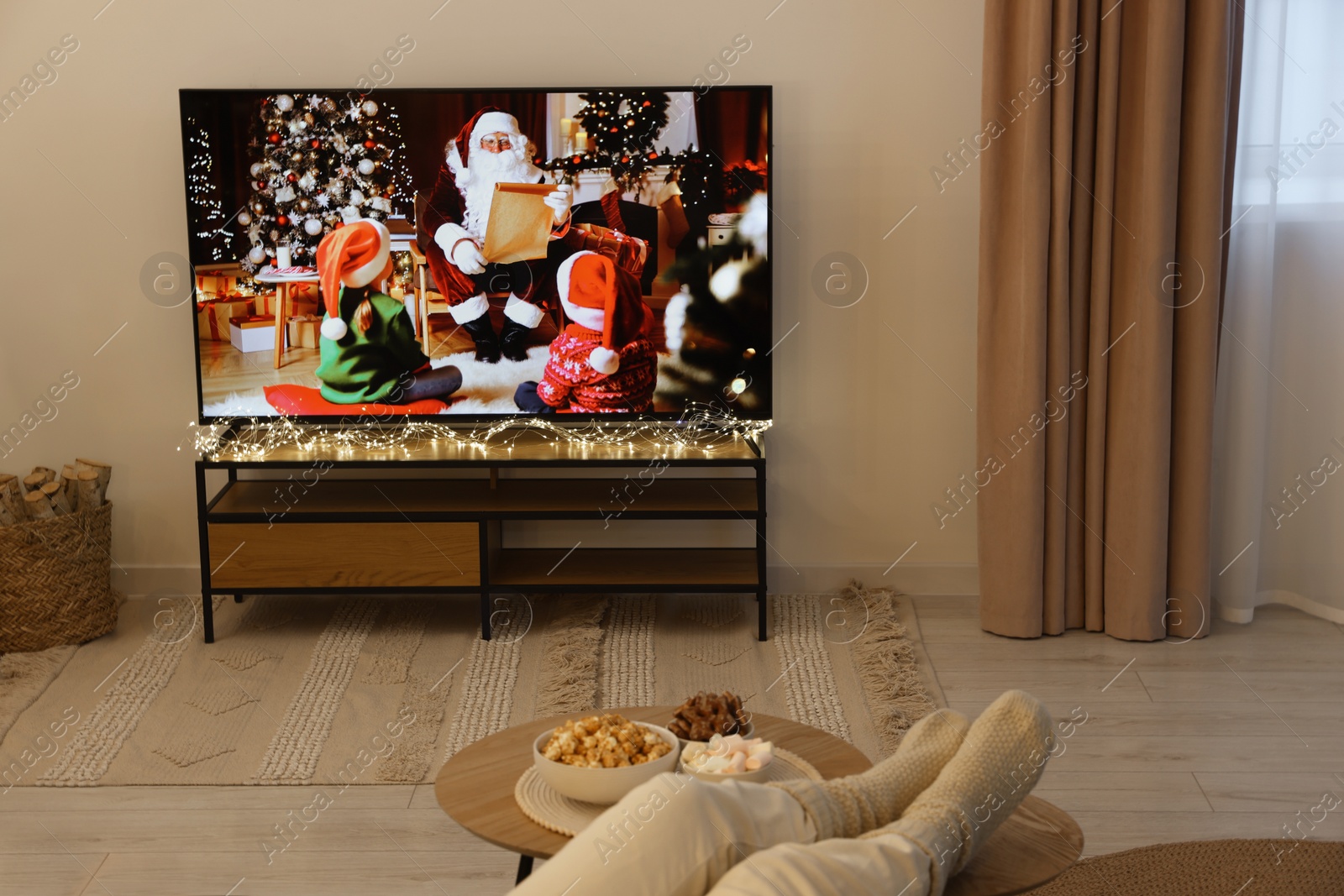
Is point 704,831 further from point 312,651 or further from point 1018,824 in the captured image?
point 312,651

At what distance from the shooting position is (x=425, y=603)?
10.8 ft

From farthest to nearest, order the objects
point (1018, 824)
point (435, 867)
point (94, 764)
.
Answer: point (94, 764) < point (435, 867) < point (1018, 824)

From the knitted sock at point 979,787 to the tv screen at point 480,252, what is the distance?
1.62 m

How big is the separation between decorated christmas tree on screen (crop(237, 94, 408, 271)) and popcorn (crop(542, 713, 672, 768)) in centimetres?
182

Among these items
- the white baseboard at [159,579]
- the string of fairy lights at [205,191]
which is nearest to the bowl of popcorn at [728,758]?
the string of fairy lights at [205,191]

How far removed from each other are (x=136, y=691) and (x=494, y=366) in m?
1.13

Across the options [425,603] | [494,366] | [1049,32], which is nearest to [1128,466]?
[1049,32]

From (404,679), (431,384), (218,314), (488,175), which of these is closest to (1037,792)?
(404,679)

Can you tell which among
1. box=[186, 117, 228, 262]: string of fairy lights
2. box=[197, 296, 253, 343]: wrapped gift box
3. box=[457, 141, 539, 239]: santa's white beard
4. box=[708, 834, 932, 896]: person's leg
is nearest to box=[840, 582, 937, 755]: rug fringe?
box=[708, 834, 932, 896]: person's leg

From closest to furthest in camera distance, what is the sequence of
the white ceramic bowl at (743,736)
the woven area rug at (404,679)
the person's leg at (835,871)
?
the person's leg at (835,871) < the white ceramic bowl at (743,736) < the woven area rug at (404,679)

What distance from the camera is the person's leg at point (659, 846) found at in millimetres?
1188

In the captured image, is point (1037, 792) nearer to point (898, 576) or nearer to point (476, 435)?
point (898, 576)

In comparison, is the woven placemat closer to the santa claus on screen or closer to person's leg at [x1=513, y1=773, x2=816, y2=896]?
person's leg at [x1=513, y1=773, x2=816, y2=896]

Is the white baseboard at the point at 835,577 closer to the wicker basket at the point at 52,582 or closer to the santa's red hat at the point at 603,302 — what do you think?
the wicker basket at the point at 52,582
